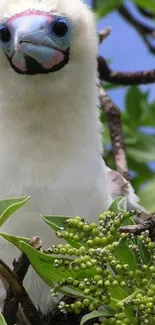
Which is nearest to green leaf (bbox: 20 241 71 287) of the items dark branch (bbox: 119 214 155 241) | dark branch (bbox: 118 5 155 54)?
dark branch (bbox: 119 214 155 241)

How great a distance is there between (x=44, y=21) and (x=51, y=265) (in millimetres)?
897

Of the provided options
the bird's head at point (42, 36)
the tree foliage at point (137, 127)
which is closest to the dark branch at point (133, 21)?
the tree foliage at point (137, 127)

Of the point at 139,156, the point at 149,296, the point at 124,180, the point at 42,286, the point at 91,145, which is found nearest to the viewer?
the point at 149,296

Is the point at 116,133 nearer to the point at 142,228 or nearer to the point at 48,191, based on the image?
the point at 48,191

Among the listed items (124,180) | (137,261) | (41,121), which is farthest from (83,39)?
(137,261)

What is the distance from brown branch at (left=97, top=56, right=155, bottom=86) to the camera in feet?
10.7

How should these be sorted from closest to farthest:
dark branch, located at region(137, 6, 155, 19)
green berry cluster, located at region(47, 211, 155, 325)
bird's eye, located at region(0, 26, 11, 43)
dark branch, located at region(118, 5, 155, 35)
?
green berry cluster, located at region(47, 211, 155, 325) → bird's eye, located at region(0, 26, 11, 43) → dark branch, located at region(137, 6, 155, 19) → dark branch, located at region(118, 5, 155, 35)

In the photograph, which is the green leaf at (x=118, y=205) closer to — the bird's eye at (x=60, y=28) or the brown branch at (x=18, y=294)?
the brown branch at (x=18, y=294)

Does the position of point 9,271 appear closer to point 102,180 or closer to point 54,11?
point 102,180

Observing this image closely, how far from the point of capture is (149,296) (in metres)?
1.56

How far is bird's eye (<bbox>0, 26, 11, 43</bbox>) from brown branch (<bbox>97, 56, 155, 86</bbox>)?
3.09ft

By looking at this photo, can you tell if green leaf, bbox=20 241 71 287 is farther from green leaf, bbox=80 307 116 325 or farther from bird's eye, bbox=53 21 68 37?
bird's eye, bbox=53 21 68 37

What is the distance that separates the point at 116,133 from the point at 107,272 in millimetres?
1585

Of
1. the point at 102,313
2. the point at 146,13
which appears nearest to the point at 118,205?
the point at 102,313
